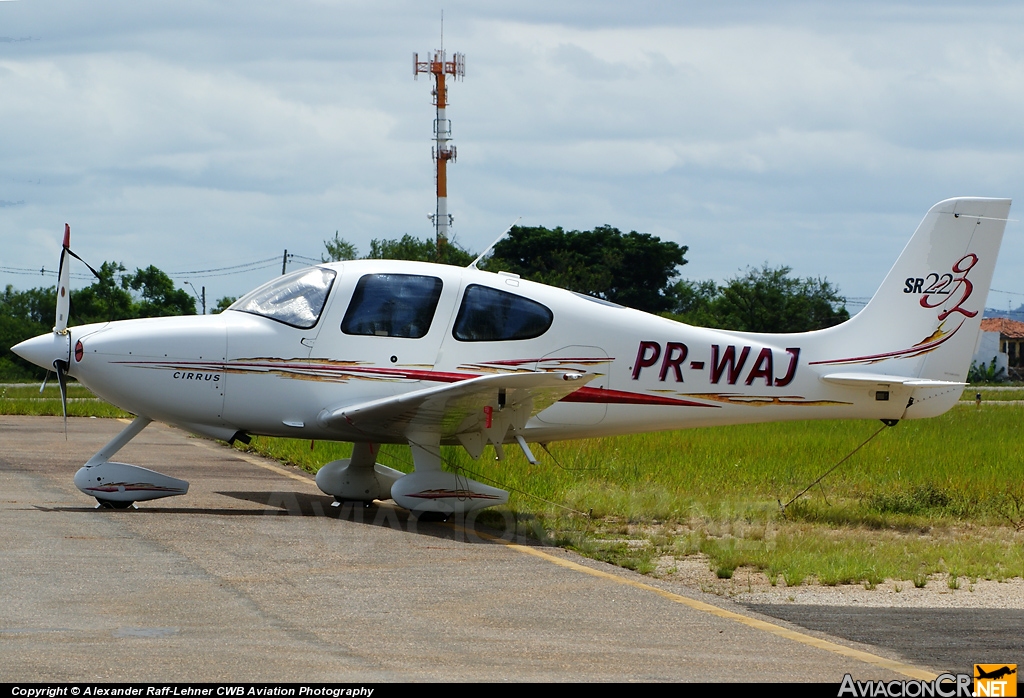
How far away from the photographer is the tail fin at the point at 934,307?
1213cm

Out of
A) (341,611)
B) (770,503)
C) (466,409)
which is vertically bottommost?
(770,503)

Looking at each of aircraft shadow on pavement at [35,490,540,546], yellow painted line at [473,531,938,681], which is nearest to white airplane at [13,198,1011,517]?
aircraft shadow on pavement at [35,490,540,546]

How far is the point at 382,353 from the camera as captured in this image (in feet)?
36.4

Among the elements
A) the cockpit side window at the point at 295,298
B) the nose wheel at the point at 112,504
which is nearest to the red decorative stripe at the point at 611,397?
the cockpit side window at the point at 295,298

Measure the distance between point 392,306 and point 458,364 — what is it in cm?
81

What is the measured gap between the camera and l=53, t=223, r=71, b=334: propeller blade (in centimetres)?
1061

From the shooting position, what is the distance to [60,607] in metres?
6.60

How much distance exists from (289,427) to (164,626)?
200 inches

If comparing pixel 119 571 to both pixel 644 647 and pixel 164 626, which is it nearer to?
pixel 164 626

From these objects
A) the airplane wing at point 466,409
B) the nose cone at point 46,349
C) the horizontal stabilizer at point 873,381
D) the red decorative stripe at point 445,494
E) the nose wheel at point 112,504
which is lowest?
the nose wheel at point 112,504

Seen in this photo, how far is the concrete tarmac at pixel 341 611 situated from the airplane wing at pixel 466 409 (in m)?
0.88

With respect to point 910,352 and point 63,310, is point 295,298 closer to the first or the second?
point 63,310

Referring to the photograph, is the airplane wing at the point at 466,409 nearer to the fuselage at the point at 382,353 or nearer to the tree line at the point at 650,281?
the fuselage at the point at 382,353

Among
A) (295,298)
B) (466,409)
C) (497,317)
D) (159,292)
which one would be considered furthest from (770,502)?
(159,292)
